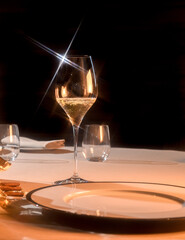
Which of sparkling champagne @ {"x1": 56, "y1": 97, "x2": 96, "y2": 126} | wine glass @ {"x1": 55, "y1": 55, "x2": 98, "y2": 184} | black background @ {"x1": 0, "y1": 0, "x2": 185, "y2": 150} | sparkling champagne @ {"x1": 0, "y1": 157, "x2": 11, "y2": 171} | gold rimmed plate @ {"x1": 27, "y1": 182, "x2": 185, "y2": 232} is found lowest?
gold rimmed plate @ {"x1": 27, "y1": 182, "x2": 185, "y2": 232}

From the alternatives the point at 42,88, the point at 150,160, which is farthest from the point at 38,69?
the point at 150,160

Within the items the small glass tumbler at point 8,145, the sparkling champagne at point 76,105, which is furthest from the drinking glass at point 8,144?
the sparkling champagne at point 76,105

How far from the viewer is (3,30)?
11.5 ft

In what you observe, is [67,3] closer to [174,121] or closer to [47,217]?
[174,121]

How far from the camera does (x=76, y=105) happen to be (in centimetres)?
93

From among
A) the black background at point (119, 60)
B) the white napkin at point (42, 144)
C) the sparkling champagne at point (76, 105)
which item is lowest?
the white napkin at point (42, 144)

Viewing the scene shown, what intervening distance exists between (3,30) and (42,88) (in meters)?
0.59

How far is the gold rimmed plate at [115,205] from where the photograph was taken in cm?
46

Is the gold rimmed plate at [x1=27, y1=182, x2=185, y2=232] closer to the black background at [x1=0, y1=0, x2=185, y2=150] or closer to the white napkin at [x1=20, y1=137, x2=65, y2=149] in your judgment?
the white napkin at [x1=20, y1=137, x2=65, y2=149]

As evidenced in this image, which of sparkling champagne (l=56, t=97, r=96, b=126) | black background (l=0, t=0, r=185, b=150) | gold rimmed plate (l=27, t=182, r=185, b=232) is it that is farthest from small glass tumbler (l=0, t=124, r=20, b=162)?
black background (l=0, t=0, r=185, b=150)

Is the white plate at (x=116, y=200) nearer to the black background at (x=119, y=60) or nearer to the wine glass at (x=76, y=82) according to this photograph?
the wine glass at (x=76, y=82)

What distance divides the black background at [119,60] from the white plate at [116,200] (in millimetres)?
2525

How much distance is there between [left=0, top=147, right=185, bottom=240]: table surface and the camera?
17.9 inches

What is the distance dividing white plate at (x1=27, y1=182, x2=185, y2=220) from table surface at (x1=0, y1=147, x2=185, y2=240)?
0.09ft
